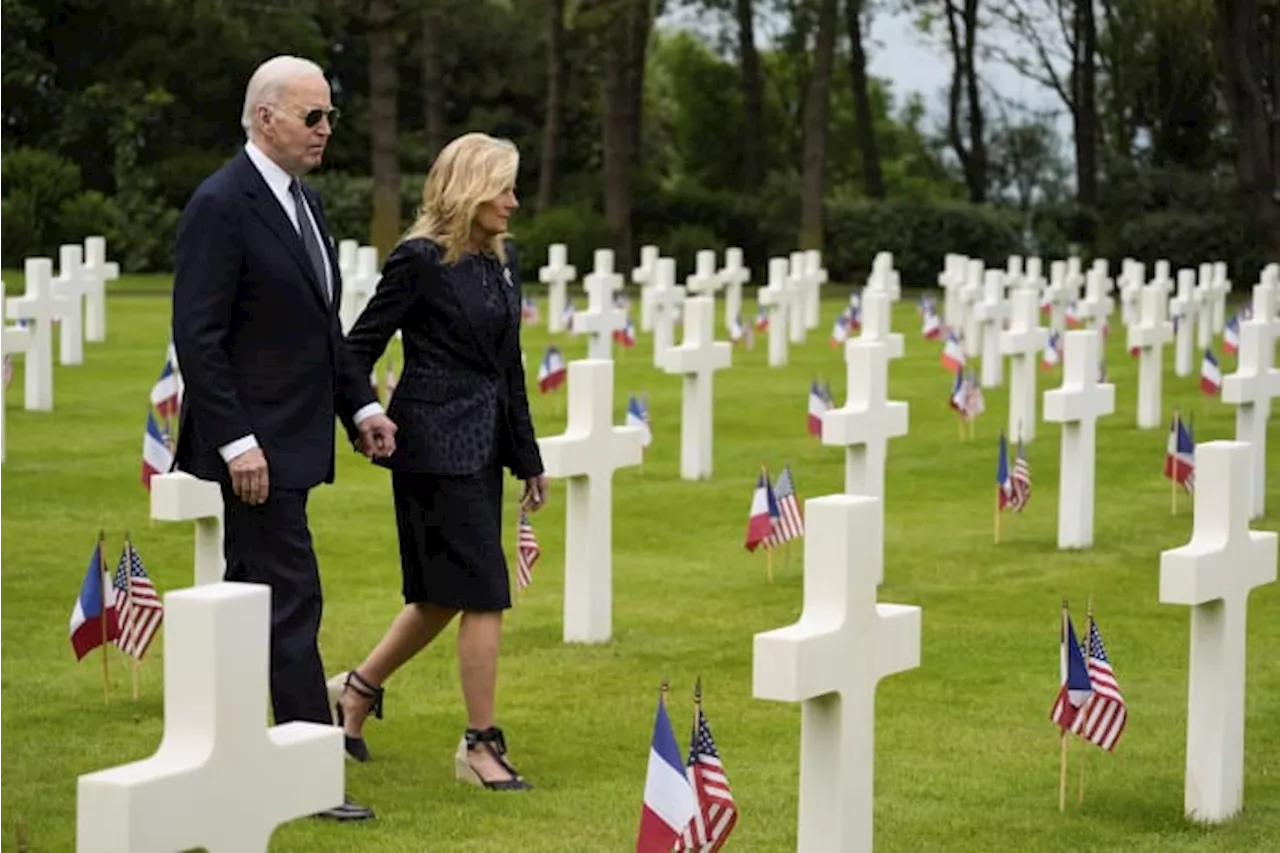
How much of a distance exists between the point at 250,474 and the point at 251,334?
408 millimetres

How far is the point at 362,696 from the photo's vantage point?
29.4 feet

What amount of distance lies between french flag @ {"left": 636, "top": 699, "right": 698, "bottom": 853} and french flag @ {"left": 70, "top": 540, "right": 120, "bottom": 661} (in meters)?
3.35

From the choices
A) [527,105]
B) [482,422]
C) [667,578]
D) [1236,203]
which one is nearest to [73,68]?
[527,105]

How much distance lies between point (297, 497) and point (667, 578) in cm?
580

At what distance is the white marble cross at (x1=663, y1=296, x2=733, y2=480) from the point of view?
1797 cm

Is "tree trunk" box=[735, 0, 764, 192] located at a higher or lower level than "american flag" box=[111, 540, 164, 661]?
higher

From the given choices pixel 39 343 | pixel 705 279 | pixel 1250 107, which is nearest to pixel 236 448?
pixel 39 343

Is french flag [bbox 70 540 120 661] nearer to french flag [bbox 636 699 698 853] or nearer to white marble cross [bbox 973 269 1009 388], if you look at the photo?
french flag [bbox 636 699 698 853]

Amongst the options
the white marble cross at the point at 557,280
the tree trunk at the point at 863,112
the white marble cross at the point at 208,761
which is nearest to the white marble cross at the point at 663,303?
the white marble cross at the point at 557,280

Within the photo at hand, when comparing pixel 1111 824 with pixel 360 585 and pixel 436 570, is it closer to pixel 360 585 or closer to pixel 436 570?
pixel 436 570

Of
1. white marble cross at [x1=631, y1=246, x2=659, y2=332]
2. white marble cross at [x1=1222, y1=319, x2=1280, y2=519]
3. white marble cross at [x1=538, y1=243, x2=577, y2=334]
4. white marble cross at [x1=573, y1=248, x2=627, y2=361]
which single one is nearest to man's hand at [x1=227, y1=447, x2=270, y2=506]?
white marble cross at [x1=1222, y1=319, x2=1280, y2=519]

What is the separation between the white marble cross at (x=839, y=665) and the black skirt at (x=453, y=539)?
1961 millimetres

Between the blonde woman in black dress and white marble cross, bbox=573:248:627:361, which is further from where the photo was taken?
white marble cross, bbox=573:248:627:361

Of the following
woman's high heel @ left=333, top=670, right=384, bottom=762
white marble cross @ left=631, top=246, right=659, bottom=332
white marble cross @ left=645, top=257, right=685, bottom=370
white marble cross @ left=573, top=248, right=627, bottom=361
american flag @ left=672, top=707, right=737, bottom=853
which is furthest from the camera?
white marble cross @ left=631, top=246, right=659, bottom=332
